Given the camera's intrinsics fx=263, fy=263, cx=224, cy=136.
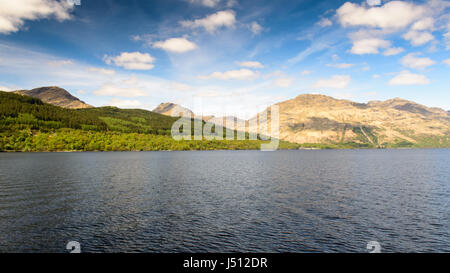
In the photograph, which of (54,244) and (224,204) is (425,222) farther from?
(54,244)

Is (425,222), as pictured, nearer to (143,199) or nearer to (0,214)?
(143,199)

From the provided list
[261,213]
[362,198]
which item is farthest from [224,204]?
[362,198]

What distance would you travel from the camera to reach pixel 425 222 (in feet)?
126

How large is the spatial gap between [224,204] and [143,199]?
16941 millimetres
